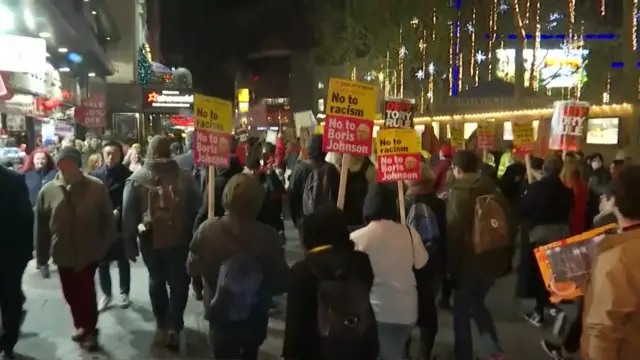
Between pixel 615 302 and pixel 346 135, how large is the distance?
3.92 m

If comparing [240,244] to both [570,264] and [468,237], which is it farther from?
[468,237]

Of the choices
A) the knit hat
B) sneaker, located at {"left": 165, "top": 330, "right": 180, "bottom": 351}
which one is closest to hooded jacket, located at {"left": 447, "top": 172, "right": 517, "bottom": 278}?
sneaker, located at {"left": 165, "top": 330, "right": 180, "bottom": 351}

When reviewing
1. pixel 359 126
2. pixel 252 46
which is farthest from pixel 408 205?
pixel 252 46

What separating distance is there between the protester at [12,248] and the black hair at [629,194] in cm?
463

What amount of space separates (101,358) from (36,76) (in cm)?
1544

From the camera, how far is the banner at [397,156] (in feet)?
21.0

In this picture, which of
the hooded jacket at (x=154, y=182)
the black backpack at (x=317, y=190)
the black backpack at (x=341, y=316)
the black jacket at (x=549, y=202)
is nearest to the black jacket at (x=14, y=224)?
the hooded jacket at (x=154, y=182)

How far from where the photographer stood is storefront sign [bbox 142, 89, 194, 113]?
42.8 metres

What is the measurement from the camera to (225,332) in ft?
15.3

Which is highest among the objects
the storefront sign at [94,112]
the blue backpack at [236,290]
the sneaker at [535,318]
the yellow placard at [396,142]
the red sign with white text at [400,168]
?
the storefront sign at [94,112]

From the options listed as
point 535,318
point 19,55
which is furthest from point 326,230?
point 19,55

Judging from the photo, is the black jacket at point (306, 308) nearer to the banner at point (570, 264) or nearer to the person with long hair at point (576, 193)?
the banner at point (570, 264)

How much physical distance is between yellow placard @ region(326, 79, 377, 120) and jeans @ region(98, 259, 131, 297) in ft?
9.75

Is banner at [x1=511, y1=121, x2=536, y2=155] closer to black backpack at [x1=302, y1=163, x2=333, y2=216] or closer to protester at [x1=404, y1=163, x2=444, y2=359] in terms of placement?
black backpack at [x1=302, y1=163, x2=333, y2=216]
